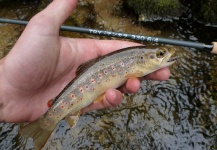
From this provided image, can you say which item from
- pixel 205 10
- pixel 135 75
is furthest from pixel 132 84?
pixel 205 10

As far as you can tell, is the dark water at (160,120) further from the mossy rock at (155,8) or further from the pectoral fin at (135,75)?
the pectoral fin at (135,75)

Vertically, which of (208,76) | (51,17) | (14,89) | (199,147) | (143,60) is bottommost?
(199,147)

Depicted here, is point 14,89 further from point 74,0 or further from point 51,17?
point 74,0

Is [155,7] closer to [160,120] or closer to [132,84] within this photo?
[160,120]

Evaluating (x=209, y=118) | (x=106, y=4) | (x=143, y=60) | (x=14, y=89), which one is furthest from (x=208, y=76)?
(x=14, y=89)

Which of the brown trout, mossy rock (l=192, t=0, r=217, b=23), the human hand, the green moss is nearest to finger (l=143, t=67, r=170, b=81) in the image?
the human hand

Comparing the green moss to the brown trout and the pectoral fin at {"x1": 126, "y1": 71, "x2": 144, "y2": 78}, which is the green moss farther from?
the pectoral fin at {"x1": 126, "y1": 71, "x2": 144, "y2": 78}
